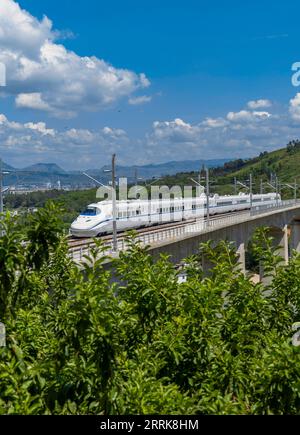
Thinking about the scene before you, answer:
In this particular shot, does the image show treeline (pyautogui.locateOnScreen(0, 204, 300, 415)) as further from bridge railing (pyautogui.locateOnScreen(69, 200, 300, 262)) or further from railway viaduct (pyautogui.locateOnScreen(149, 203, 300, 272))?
bridge railing (pyautogui.locateOnScreen(69, 200, 300, 262))

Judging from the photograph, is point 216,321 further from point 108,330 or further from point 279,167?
point 279,167

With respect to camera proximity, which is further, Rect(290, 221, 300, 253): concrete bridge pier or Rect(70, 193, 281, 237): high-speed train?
Rect(290, 221, 300, 253): concrete bridge pier

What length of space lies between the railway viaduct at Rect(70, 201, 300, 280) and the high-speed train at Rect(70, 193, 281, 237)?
87.1 inches

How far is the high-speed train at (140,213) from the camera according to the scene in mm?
37000

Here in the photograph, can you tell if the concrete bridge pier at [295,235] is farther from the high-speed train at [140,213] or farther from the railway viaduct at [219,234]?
the high-speed train at [140,213]

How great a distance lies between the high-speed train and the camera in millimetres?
37000

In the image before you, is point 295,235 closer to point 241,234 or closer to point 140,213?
point 241,234

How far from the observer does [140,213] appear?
144 feet

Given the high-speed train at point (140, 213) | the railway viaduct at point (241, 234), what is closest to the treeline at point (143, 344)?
the railway viaduct at point (241, 234)

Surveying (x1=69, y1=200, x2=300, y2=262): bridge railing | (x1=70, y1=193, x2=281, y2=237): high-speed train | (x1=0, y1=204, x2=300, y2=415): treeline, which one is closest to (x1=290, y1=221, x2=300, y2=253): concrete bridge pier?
(x1=70, y1=193, x2=281, y2=237): high-speed train

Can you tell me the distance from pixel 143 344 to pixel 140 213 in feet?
119

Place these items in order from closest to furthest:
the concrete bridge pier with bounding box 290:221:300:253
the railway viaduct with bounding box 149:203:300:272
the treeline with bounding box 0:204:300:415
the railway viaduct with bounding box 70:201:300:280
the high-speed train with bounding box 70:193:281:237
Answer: the treeline with bounding box 0:204:300:415
the railway viaduct with bounding box 70:201:300:280
the railway viaduct with bounding box 149:203:300:272
the high-speed train with bounding box 70:193:281:237
the concrete bridge pier with bounding box 290:221:300:253

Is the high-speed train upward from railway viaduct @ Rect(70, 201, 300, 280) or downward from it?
upward

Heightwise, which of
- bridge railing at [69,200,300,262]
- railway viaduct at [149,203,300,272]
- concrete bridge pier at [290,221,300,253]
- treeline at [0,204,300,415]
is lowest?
concrete bridge pier at [290,221,300,253]
